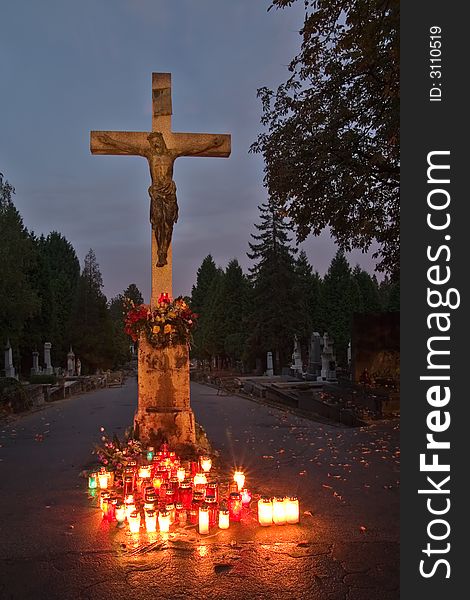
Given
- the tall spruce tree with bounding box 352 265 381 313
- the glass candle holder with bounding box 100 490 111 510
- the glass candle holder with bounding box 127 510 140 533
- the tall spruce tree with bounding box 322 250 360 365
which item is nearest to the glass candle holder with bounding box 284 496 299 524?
the glass candle holder with bounding box 127 510 140 533

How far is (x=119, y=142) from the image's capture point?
877 centimetres

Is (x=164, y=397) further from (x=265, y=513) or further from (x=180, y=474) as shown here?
(x=265, y=513)

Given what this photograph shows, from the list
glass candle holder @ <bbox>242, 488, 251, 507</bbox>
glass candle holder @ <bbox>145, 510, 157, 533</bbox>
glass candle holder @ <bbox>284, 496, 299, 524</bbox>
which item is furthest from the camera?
glass candle holder @ <bbox>242, 488, 251, 507</bbox>

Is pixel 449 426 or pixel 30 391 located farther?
pixel 30 391

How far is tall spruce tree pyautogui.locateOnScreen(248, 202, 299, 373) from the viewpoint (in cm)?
3947

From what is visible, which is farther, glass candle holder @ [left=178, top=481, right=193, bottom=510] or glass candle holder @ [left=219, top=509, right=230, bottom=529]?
glass candle holder @ [left=178, top=481, right=193, bottom=510]

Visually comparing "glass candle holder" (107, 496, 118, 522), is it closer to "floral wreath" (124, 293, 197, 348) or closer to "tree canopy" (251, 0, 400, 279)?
"floral wreath" (124, 293, 197, 348)

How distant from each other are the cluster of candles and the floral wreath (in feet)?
7.98

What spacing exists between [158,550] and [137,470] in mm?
2023

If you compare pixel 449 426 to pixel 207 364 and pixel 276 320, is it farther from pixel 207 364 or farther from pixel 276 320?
pixel 207 364

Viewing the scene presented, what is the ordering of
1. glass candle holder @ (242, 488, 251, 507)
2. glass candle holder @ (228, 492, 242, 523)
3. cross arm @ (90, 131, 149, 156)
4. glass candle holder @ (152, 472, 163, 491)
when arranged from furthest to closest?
1. cross arm @ (90, 131, 149, 156)
2. glass candle holder @ (152, 472, 163, 491)
3. glass candle holder @ (242, 488, 251, 507)
4. glass candle holder @ (228, 492, 242, 523)

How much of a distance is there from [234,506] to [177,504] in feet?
1.99

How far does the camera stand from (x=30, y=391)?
18141mm

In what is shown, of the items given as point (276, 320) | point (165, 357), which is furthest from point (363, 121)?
point (276, 320)
